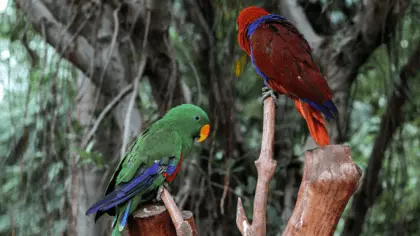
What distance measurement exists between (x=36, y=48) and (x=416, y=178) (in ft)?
7.80

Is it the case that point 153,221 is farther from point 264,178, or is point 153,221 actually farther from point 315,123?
point 315,123

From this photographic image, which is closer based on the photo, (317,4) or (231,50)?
(231,50)

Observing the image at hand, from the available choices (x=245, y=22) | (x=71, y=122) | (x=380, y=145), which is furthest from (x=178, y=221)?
(x=380, y=145)

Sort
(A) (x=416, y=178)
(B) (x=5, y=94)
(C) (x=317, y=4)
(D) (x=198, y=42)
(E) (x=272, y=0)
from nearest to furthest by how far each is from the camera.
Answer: (B) (x=5, y=94) → (E) (x=272, y=0) → (D) (x=198, y=42) → (C) (x=317, y=4) → (A) (x=416, y=178)

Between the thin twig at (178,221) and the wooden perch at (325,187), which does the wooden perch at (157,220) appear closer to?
the thin twig at (178,221)

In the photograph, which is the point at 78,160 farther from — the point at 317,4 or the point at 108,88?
the point at 317,4

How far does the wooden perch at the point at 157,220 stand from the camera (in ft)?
4.32

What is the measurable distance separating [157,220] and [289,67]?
0.49m

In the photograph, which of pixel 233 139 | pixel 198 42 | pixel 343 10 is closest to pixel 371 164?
pixel 233 139

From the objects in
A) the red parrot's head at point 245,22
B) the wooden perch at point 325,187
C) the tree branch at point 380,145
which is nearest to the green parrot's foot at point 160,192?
the wooden perch at point 325,187

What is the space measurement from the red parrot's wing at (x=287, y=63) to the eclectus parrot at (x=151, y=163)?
0.68ft

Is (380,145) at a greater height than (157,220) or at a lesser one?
lesser

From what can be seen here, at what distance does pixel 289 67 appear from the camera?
1418 mm

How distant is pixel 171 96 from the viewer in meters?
2.36
